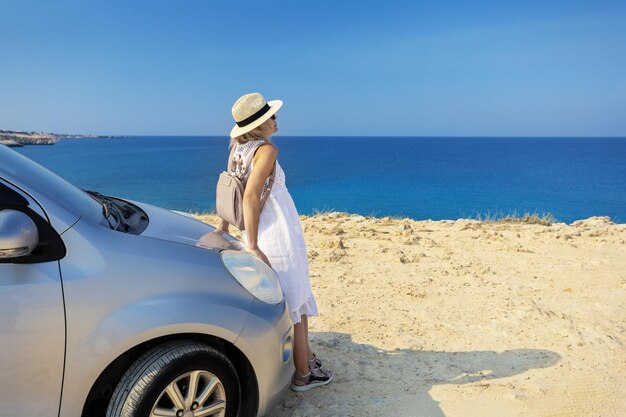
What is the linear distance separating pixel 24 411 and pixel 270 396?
3.77ft

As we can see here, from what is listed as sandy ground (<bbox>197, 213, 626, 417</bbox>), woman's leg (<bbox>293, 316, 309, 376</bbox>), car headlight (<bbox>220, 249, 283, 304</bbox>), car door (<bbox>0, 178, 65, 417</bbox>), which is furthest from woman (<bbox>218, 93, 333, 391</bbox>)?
car door (<bbox>0, 178, 65, 417</bbox>)

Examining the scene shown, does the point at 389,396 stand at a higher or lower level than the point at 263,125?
lower

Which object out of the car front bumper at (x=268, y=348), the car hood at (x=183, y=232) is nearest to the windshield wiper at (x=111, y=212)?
the car hood at (x=183, y=232)

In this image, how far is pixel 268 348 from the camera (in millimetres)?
2514

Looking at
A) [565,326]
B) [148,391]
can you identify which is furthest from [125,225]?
[565,326]

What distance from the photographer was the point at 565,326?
450cm

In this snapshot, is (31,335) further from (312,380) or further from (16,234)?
(312,380)

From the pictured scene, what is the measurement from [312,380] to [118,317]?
1.75 m

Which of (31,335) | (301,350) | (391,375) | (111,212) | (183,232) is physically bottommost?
(391,375)

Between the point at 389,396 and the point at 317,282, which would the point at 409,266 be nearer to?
the point at 317,282

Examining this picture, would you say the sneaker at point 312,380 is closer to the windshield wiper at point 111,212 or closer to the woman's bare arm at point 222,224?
the woman's bare arm at point 222,224

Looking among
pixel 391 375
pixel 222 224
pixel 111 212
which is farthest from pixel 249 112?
pixel 391 375

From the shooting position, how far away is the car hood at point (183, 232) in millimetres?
2539

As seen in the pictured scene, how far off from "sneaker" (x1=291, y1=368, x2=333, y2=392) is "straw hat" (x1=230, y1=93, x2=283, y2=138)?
174 centimetres
